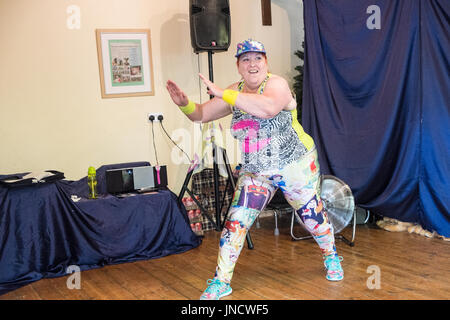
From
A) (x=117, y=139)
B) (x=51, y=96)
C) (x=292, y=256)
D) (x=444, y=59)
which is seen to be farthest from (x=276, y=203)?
(x=51, y=96)

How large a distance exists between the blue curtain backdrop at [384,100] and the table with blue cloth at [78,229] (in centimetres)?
160

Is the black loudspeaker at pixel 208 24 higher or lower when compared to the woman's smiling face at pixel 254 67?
higher

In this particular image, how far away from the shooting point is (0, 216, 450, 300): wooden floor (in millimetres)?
3186

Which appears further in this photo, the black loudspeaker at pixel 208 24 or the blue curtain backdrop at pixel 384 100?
the black loudspeaker at pixel 208 24

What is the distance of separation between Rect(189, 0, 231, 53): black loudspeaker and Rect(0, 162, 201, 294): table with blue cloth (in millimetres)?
1329

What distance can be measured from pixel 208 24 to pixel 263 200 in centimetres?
202

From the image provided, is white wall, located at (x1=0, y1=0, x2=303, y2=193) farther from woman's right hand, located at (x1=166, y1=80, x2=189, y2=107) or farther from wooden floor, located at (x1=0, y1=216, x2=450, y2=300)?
woman's right hand, located at (x1=166, y1=80, x2=189, y2=107)

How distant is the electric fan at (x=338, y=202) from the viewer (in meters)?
3.86

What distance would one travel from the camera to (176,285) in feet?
11.4

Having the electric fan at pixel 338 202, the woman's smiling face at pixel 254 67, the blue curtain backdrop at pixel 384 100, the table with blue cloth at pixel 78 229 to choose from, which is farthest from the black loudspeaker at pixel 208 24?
the electric fan at pixel 338 202

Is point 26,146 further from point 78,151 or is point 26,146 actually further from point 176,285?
point 176,285

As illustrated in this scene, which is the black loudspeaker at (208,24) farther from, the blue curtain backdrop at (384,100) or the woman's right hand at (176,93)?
the woman's right hand at (176,93)

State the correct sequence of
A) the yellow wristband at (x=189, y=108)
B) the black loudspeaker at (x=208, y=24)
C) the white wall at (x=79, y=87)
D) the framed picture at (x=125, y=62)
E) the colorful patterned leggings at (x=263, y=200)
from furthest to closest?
1. the framed picture at (x=125, y=62)
2. the black loudspeaker at (x=208, y=24)
3. the white wall at (x=79, y=87)
4. the yellow wristband at (x=189, y=108)
5. the colorful patterned leggings at (x=263, y=200)
